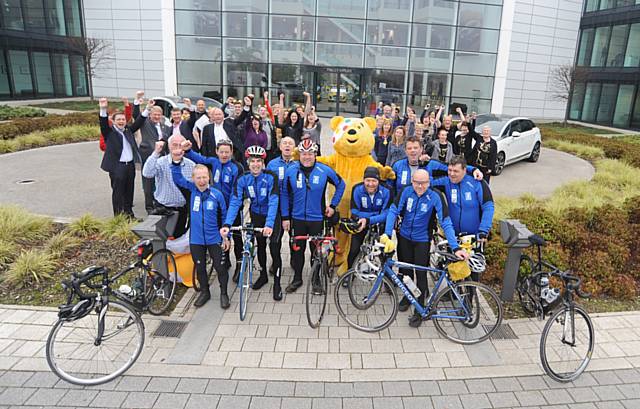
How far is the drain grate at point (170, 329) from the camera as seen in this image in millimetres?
4961

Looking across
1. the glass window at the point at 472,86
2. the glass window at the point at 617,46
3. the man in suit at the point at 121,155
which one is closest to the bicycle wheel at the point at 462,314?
the man in suit at the point at 121,155

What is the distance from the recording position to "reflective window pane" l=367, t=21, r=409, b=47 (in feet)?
81.0

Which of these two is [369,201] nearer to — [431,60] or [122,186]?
[122,186]

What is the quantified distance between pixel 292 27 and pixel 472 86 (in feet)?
36.3

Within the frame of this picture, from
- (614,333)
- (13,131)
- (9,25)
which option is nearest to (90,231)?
(614,333)

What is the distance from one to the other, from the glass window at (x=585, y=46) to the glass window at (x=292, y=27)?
752 inches

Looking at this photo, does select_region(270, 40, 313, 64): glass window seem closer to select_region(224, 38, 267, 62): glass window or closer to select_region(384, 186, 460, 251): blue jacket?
select_region(224, 38, 267, 62): glass window

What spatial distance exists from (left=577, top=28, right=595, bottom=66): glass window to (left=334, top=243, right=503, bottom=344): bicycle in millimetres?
31470

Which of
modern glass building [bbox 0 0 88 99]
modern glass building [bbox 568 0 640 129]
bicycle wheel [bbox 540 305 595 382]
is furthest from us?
modern glass building [bbox 0 0 88 99]

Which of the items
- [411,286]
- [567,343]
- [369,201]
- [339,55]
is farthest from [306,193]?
[339,55]

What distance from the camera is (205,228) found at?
5.30 m

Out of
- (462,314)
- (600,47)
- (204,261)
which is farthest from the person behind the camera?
(600,47)

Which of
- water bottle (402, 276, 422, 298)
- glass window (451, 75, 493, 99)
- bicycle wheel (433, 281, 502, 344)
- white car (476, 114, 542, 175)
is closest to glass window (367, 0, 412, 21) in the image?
glass window (451, 75, 493, 99)

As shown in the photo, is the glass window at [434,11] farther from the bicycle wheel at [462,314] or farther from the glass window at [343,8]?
the bicycle wheel at [462,314]
